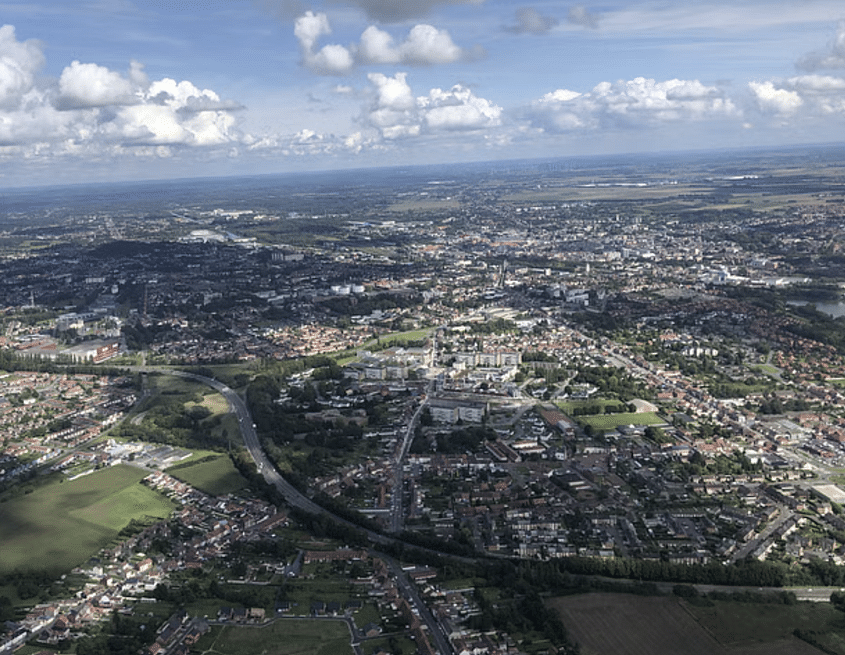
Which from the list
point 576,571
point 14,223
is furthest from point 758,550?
point 14,223

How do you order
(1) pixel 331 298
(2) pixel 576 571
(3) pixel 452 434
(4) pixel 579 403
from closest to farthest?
(2) pixel 576 571 < (3) pixel 452 434 < (4) pixel 579 403 < (1) pixel 331 298

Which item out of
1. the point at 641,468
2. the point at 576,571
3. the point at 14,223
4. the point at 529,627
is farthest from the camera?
the point at 14,223

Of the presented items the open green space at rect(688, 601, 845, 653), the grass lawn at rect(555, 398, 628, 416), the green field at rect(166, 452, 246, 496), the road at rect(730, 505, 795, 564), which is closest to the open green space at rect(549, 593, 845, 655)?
the open green space at rect(688, 601, 845, 653)

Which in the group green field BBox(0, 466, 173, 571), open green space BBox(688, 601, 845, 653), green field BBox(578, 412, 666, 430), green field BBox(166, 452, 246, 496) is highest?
green field BBox(166, 452, 246, 496)

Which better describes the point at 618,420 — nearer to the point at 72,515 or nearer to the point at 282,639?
the point at 282,639

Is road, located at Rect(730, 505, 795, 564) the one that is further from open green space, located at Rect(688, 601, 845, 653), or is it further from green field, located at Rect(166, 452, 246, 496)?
green field, located at Rect(166, 452, 246, 496)

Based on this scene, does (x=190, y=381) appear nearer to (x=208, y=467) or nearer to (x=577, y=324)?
(x=208, y=467)

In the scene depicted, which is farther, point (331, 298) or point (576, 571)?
point (331, 298)

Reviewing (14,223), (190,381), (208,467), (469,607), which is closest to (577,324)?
(190,381)
